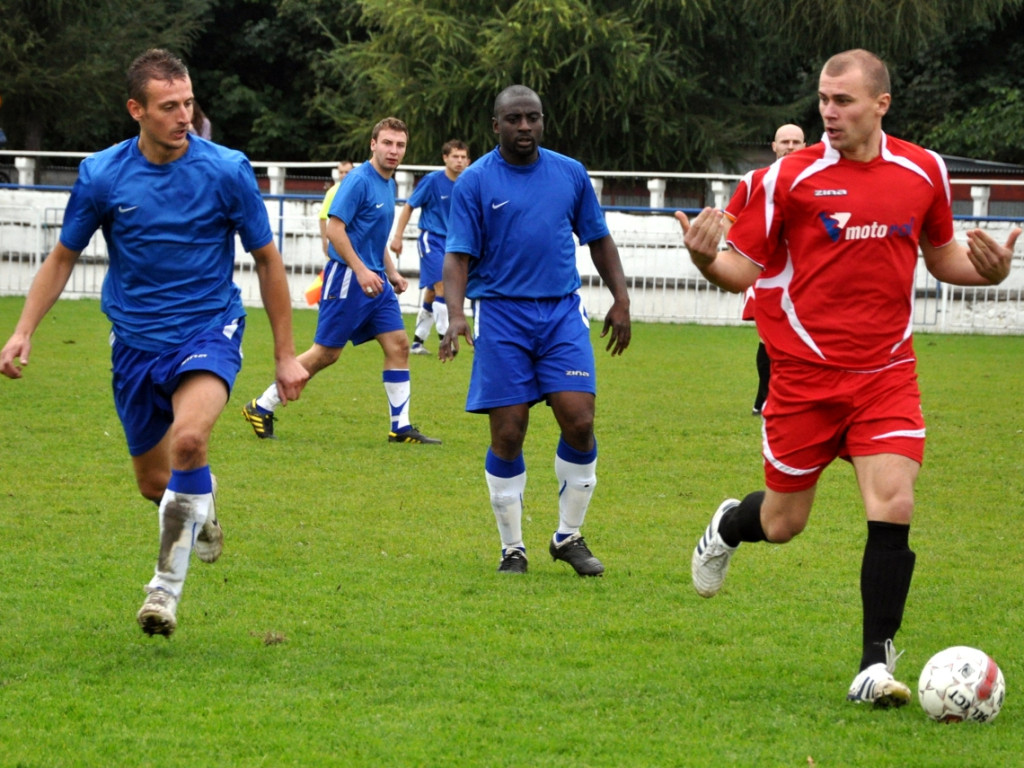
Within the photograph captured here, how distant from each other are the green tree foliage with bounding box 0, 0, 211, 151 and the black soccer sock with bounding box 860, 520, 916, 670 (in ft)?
118

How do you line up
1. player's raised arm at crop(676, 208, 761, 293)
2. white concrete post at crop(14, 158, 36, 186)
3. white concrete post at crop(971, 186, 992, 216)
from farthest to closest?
white concrete post at crop(14, 158, 36, 186) → white concrete post at crop(971, 186, 992, 216) → player's raised arm at crop(676, 208, 761, 293)

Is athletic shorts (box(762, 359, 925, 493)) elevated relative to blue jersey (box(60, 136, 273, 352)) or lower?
lower

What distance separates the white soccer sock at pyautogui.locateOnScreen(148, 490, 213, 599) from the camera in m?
5.58

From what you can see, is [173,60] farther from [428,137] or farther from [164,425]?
[428,137]

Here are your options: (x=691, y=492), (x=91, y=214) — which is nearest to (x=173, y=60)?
(x=91, y=214)

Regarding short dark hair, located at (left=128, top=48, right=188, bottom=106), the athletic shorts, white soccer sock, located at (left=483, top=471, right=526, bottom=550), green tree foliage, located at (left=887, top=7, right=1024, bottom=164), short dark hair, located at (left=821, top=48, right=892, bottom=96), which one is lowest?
white soccer sock, located at (left=483, top=471, right=526, bottom=550)

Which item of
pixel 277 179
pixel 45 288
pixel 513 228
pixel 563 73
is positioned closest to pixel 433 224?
pixel 513 228

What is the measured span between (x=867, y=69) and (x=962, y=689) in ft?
6.93

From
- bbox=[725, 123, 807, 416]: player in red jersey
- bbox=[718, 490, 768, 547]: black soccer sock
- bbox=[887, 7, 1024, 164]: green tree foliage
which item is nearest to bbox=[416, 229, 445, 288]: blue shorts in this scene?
bbox=[725, 123, 807, 416]: player in red jersey

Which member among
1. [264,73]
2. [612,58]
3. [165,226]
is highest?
[612,58]

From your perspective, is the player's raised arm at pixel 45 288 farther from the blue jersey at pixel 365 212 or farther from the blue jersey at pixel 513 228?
the blue jersey at pixel 365 212

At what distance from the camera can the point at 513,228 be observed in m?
7.16

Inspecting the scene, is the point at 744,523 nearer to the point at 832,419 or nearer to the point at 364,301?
the point at 832,419

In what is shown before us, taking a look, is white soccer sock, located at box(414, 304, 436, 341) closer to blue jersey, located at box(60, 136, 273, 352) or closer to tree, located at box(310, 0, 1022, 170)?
blue jersey, located at box(60, 136, 273, 352)
